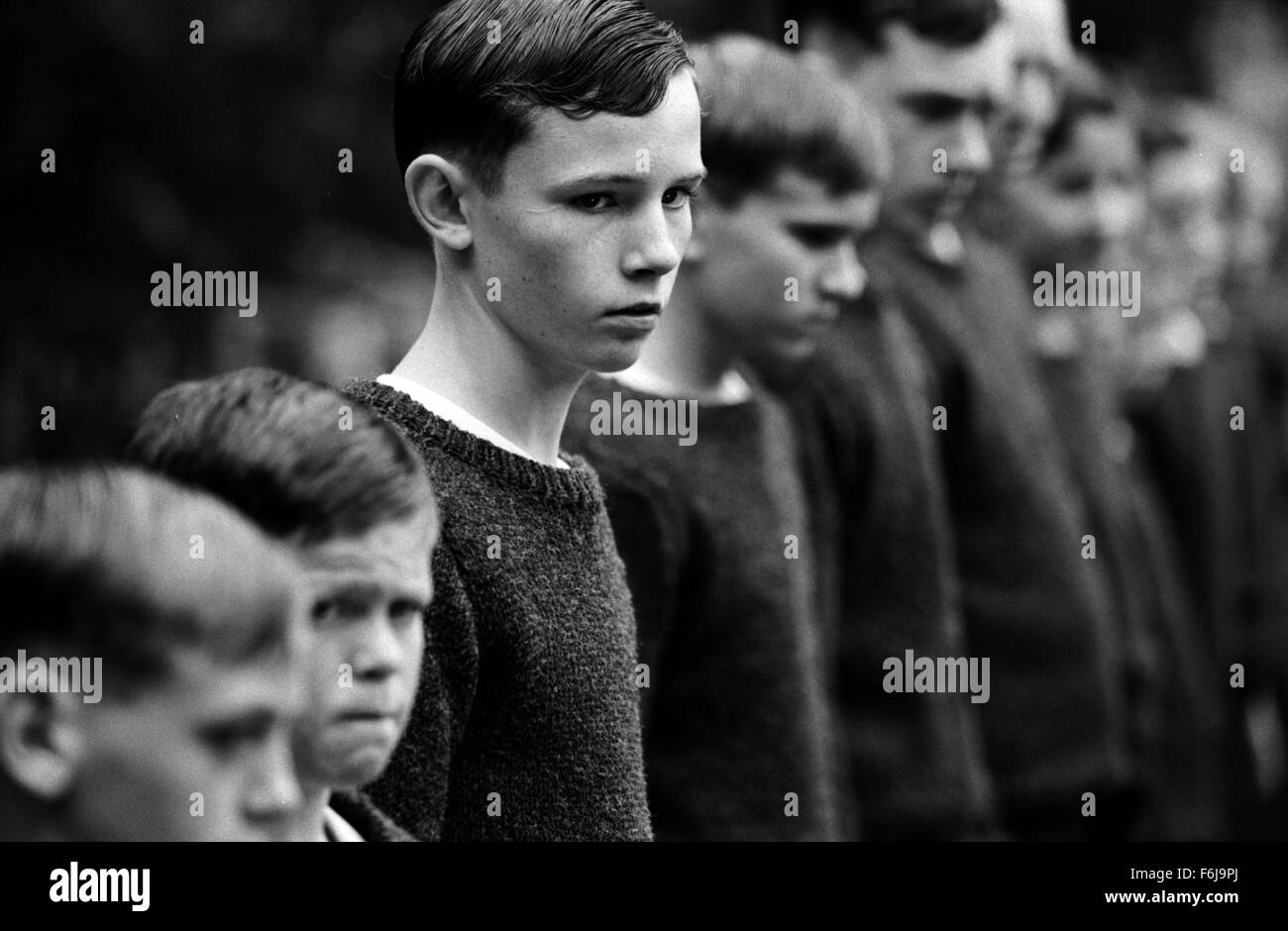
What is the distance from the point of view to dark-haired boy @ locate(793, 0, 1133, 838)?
353cm

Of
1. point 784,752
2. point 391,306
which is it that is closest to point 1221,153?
point 391,306

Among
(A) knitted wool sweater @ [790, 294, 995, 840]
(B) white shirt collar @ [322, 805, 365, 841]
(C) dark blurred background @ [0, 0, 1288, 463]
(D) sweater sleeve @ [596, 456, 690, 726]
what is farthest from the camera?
(C) dark blurred background @ [0, 0, 1288, 463]

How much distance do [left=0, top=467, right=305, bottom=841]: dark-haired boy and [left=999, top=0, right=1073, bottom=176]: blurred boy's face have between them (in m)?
2.32

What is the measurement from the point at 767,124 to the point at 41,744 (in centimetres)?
155

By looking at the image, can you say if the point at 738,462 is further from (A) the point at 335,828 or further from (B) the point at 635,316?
(A) the point at 335,828

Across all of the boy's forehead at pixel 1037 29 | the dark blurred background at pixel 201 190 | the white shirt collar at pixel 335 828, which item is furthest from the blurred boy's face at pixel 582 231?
the dark blurred background at pixel 201 190

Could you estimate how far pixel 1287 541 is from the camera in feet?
19.8

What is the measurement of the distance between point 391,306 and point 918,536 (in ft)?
7.01

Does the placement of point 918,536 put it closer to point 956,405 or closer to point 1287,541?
point 956,405

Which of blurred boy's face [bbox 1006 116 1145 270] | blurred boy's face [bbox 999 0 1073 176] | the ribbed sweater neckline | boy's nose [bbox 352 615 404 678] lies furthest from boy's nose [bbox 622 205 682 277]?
blurred boy's face [bbox 1006 116 1145 270]

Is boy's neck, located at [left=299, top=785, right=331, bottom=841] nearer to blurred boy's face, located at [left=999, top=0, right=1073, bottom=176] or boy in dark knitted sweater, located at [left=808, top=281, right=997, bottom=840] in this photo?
boy in dark knitted sweater, located at [left=808, top=281, right=997, bottom=840]

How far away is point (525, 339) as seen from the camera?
2.09 m

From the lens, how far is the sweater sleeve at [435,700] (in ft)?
6.52

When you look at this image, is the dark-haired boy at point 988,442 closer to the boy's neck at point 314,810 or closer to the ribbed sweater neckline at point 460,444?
the ribbed sweater neckline at point 460,444
